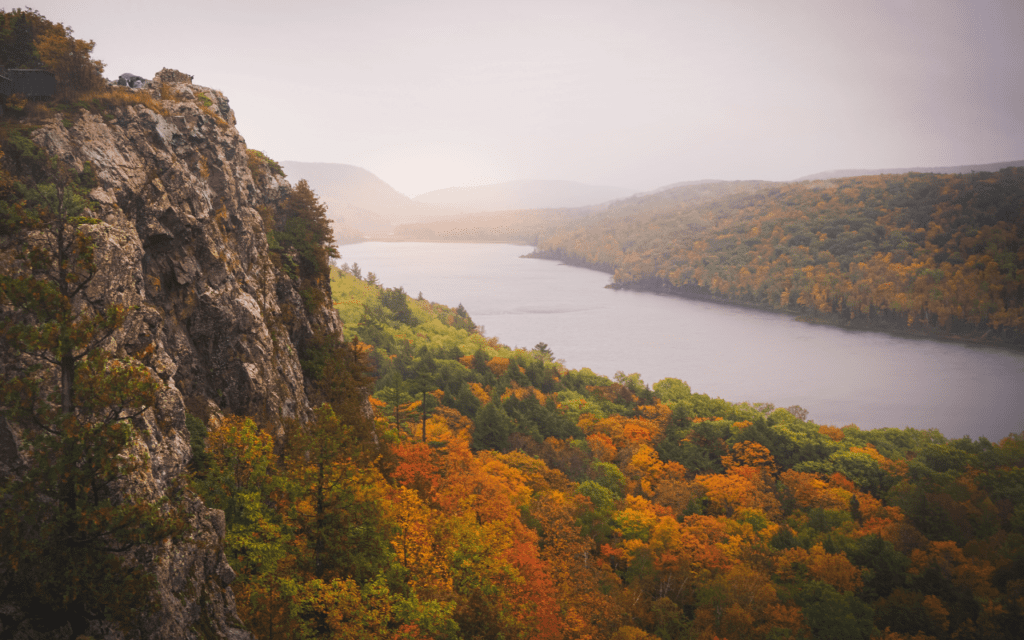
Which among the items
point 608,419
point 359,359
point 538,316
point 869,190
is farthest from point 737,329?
point 359,359

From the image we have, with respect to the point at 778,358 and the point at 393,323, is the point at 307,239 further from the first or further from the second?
the point at 778,358

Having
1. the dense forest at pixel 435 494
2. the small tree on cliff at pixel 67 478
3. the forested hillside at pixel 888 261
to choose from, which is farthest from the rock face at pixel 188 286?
the forested hillside at pixel 888 261

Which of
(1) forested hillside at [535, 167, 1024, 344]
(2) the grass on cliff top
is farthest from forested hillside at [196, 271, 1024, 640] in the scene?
(1) forested hillside at [535, 167, 1024, 344]

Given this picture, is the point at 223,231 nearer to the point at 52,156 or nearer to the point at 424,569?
the point at 52,156

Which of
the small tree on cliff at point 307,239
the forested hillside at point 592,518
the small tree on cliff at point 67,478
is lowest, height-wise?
the forested hillside at point 592,518

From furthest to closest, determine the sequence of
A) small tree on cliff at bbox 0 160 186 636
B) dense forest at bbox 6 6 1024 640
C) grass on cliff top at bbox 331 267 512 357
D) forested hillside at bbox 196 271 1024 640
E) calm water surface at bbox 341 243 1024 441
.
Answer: calm water surface at bbox 341 243 1024 441 → grass on cliff top at bbox 331 267 512 357 → forested hillside at bbox 196 271 1024 640 → dense forest at bbox 6 6 1024 640 → small tree on cliff at bbox 0 160 186 636

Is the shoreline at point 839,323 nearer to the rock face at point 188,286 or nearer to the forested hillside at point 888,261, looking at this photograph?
the forested hillside at point 888,261

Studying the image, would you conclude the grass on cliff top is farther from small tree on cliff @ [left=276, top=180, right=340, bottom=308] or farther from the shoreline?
the shoreline
